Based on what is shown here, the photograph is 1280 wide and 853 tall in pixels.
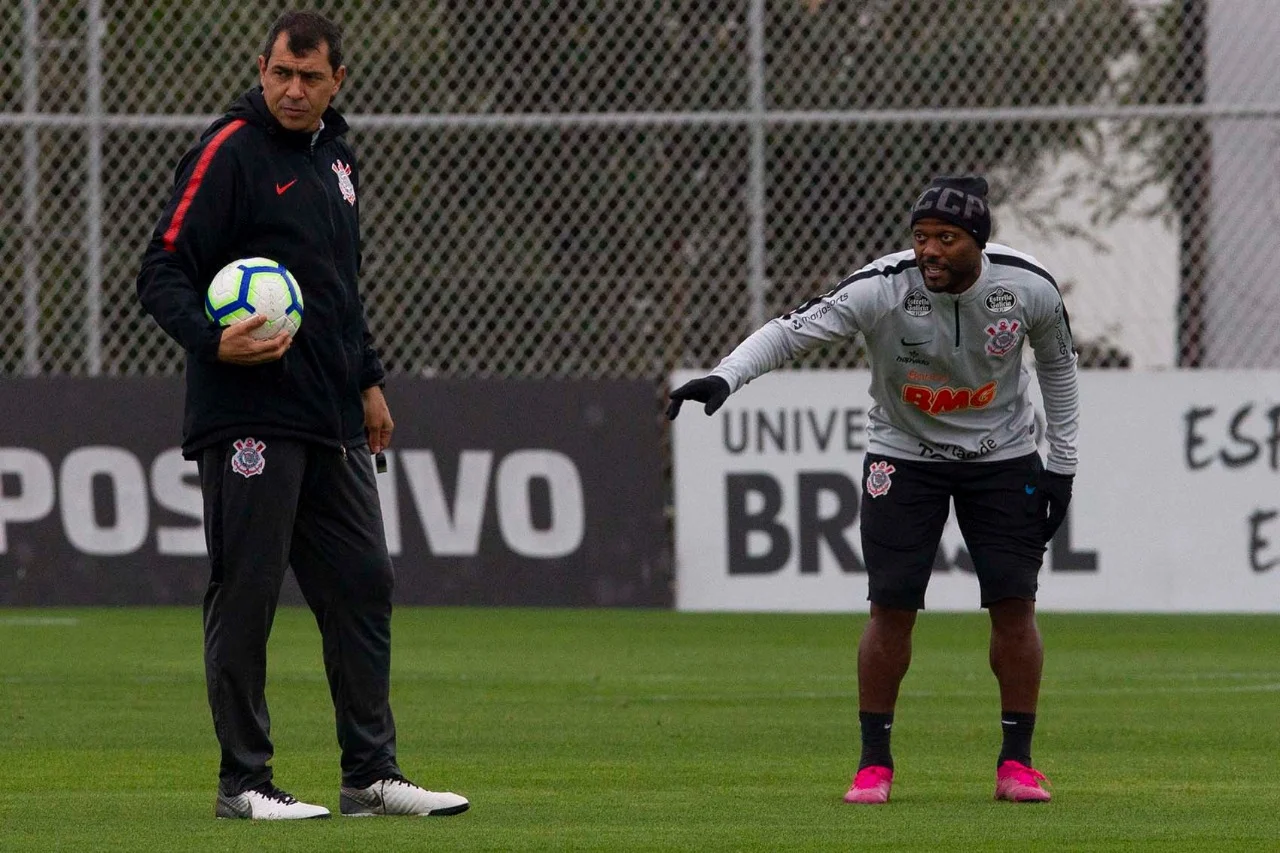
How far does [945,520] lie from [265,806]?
212cm

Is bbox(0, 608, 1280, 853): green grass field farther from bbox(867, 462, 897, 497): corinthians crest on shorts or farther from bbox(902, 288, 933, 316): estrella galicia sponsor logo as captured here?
bbox(902, 288, 933, 316): estrella galicia sponsor logo

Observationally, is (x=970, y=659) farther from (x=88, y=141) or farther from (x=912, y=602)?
(x=88, y=141)

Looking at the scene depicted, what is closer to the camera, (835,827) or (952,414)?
(835,827)

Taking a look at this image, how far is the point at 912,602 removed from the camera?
7000mm

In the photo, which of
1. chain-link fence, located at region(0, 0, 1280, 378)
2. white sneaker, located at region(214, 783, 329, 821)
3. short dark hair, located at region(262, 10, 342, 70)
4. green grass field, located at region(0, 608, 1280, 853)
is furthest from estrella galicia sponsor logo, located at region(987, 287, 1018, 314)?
chain-link fence, located at region(0, 0, 1280, 378)

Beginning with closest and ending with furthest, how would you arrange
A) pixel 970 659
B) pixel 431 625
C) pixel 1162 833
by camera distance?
pixel 1162 833
pixel 970 659
pixel 431 625

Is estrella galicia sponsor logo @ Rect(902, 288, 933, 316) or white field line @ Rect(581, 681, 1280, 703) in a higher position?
estrella galicia sponsor logo @ Rect(902, 288, 933, 316)

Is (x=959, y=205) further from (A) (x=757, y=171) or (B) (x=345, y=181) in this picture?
(A) (x=757, y=171)

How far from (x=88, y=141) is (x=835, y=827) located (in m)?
9.54

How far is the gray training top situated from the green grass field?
1.02 meters

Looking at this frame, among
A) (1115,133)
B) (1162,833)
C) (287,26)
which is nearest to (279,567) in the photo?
(287,26)

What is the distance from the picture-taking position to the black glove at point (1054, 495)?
23.2 feet

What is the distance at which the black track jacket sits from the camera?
6211 millimetres

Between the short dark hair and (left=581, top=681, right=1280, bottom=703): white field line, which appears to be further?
(left=581, top=681, right=1280, bottom=703): white field line
